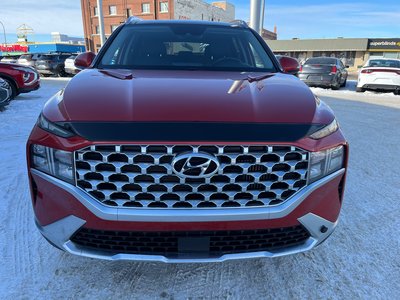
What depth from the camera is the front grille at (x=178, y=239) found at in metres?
1.77

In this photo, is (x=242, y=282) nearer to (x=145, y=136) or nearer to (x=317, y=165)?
(x=317, y=165)

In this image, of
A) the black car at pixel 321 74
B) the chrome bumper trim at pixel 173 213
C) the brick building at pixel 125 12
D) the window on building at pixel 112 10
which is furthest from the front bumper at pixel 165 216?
the window on building at pixel 112 10

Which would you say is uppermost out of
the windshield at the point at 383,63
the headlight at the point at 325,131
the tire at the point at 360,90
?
the headlight at the point at 325,131

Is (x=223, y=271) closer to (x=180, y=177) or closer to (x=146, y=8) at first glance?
(x=180, y=177)

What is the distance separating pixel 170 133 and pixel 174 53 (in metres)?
1.72

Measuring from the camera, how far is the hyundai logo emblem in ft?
5.34

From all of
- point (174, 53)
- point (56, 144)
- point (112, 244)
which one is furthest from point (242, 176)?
point (174, 53)

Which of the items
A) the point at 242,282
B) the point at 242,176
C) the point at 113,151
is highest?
the point at 113,151

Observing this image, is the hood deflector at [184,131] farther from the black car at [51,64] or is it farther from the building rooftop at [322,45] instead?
A: the building rooftop at [322,45]

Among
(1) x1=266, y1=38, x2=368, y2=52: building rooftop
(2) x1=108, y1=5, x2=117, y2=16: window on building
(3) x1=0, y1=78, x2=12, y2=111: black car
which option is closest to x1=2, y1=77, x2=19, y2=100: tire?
(3) x1=0, y1=78, x2=12, y2=111: black car

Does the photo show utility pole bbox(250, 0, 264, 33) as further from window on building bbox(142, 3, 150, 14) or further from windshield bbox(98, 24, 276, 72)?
window on building bbox(142, 3, 150, 14)

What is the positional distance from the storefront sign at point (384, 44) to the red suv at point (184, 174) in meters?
57.6

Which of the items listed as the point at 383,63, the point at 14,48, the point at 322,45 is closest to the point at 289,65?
the point at 383,63

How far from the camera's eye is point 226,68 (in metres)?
2.91
